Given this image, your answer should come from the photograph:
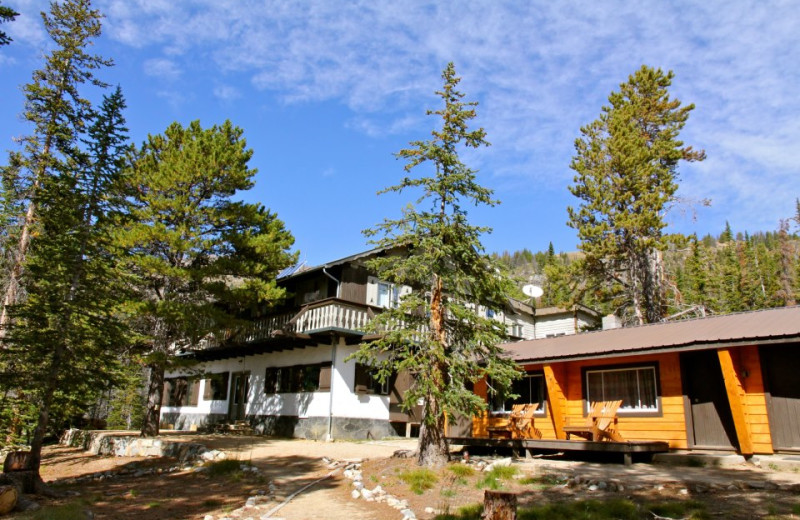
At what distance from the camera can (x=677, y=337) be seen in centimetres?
1283

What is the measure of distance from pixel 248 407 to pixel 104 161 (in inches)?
537

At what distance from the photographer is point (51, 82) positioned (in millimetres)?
20031

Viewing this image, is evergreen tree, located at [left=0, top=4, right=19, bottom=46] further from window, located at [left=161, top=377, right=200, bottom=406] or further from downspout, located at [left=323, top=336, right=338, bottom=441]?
window, located at [left=161, top=377, right=200, bottom=406]

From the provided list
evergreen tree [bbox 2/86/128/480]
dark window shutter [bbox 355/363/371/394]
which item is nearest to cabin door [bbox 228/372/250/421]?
dark window shutter [bbox 355/363/371/394]

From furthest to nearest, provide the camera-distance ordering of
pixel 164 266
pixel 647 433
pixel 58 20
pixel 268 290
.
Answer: pixel 58 20 → pixel 268 290 → pixel 164 266 → pixel 647 433

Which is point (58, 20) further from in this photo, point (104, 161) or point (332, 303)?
point (332, 303)

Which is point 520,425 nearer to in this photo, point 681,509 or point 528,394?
point 528,394

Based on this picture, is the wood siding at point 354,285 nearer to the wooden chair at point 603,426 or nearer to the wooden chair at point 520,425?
the wooden chair at point 520,425

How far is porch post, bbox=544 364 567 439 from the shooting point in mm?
14531

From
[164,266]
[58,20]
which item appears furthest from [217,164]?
[58,20]

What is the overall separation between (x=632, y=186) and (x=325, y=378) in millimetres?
17454

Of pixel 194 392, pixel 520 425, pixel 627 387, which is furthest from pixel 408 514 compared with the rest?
pixel 194 392

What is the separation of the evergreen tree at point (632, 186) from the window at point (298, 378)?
15051 mm

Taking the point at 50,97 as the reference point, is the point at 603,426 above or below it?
below
